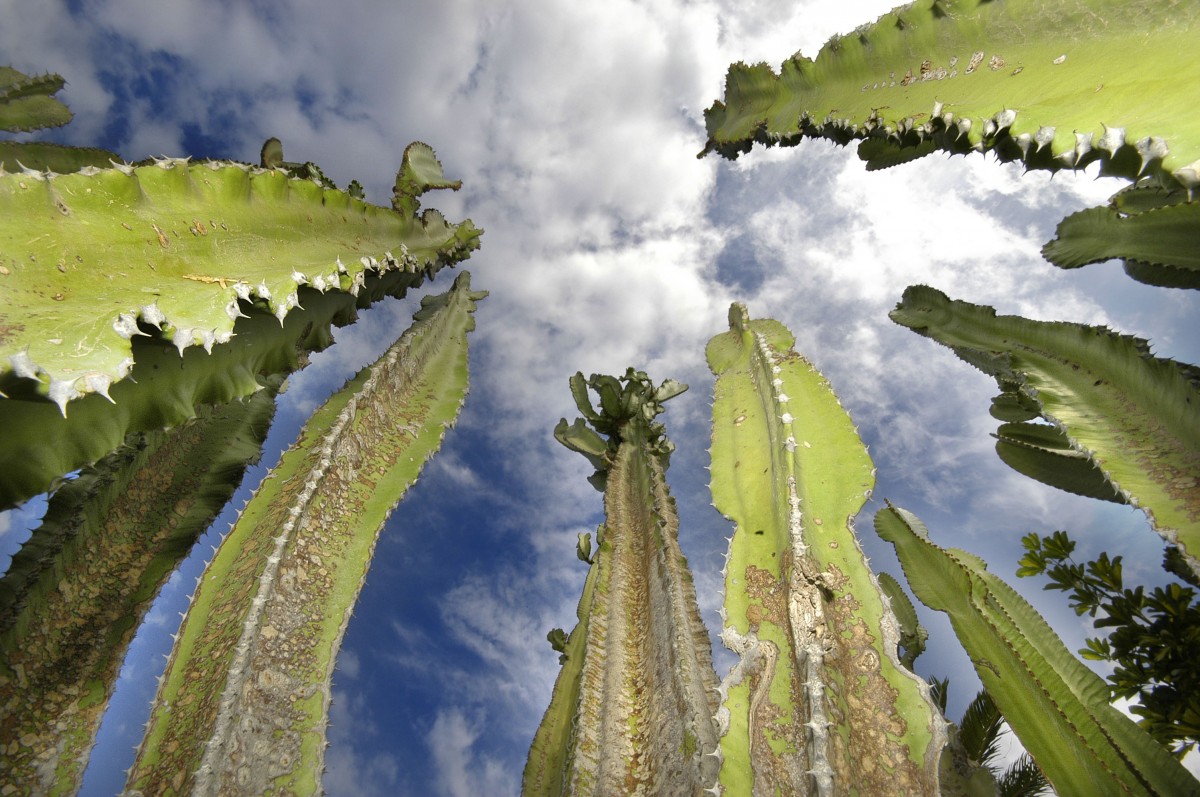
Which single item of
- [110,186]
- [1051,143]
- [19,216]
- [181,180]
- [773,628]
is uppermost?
[181,180]

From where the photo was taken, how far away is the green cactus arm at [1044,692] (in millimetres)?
1591

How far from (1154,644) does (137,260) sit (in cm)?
346

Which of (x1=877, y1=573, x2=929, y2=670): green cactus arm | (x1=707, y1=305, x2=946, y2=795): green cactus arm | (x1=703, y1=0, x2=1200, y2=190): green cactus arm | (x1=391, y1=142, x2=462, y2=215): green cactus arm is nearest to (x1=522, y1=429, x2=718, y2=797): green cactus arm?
(x1=707, y1=305, x2=946, y2=795): green cactus arm

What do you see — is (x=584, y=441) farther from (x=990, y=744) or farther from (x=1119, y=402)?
(x=990, y=744)

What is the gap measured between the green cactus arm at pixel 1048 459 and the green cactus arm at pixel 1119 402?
36 cm

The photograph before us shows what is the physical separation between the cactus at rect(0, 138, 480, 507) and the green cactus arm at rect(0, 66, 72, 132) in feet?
6.61

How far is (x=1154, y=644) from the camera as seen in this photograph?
2215 millimetres

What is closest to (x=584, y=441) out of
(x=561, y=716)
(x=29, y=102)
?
(x=561, y=716)

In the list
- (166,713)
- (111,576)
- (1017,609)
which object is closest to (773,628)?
(1017,609)

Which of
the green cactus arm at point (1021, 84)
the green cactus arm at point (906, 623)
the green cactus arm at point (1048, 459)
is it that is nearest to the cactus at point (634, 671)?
the green cactus arm at point (906, 623)

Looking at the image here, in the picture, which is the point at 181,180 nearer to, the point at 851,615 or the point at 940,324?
the point at 851,615

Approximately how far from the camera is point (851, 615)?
175cm

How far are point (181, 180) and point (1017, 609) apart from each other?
2.94m

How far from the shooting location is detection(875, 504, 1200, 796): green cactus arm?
1.59m
